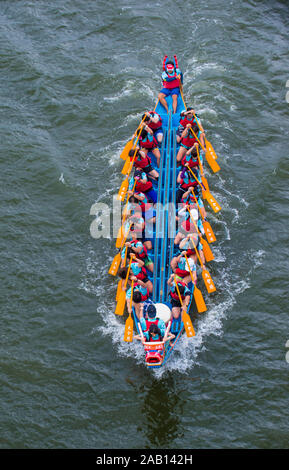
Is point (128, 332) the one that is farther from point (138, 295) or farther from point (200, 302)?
point (200, 302)

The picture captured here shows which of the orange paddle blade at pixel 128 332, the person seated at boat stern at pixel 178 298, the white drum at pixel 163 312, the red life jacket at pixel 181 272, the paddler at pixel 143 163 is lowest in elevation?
the orange paddle blade at pixel 128 332

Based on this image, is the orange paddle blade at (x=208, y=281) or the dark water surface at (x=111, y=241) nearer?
the dark water surface at (x=111, y=241)

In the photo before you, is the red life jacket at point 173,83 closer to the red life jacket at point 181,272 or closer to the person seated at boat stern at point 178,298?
the red life jacket at point 181,272

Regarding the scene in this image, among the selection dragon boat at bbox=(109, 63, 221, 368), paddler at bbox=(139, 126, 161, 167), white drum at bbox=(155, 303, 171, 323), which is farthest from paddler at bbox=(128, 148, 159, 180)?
white drum at bbox=(155, 303, 171, 323)

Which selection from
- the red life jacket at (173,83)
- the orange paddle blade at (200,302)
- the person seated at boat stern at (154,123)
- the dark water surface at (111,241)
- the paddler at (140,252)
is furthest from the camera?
the red life jacket at (173,83)

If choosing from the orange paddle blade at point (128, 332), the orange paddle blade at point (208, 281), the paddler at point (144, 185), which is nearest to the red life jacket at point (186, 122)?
the paddler at point (144, 185)

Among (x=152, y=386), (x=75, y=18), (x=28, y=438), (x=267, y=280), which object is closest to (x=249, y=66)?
(x=75, y=18)

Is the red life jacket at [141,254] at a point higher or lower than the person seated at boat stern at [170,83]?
lower
